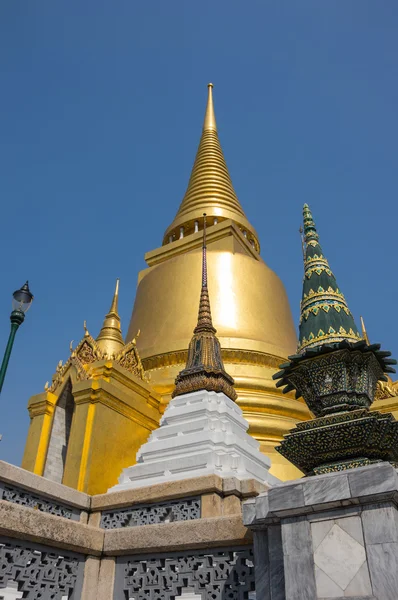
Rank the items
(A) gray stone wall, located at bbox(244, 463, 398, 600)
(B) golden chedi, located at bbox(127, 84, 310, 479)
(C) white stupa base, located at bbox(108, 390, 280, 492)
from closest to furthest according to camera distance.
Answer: (A) gray stone wall, located at bbox(244, 463, 398, 600), (C) white stupa base, located at bbox(108, 390, 280, 492), (B) golden chedi, located at bbox(127, 84, 310, 479)

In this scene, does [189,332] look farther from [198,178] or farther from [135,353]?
[198,178]

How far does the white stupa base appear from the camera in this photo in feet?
22.7

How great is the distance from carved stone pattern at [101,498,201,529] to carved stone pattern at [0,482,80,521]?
1.71ft

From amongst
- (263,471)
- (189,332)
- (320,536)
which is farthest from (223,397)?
(320,536)

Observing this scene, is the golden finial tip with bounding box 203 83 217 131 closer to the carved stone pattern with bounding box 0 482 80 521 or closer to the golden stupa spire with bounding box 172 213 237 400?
the golden stupa spire with bounding box 172 213 237 400

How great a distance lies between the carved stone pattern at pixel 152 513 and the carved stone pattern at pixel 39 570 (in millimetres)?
1942

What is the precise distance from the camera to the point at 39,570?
333 cm

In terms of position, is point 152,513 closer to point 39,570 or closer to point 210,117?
point 39,570

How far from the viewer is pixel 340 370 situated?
2977mm

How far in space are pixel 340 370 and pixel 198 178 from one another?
1681 centimetres

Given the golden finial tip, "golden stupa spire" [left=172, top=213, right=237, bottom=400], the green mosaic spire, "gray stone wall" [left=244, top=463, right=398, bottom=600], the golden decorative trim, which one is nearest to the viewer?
"gray stone wall" [left=244, top=463, right=398, bottom=600]

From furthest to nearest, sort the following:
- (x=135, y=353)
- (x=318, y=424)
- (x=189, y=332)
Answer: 1. (x=189, y=332)
2. (x=135, y=353)
3. (x=318, y=424)

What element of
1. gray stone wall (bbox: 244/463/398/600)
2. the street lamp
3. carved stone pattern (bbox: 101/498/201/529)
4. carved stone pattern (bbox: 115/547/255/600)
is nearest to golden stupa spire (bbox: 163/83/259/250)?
the street lamp

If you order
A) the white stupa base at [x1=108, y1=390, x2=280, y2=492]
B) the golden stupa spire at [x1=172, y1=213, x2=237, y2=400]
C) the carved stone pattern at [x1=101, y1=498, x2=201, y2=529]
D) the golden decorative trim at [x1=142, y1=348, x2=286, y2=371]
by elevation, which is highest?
the golden decorative trim at [x1=142, y1=348, x2=286, y2=371]
